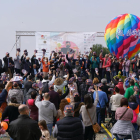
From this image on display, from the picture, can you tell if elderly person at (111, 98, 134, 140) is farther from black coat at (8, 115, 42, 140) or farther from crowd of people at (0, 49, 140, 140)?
black coat at (8, 115, 42, 140)

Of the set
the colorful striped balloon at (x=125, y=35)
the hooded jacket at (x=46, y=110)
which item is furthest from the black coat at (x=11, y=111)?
the colorful striped balloon at (x=125, y=35)

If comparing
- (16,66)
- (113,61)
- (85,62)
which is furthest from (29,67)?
(113,61)

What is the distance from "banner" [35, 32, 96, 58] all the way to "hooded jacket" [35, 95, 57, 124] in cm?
2135

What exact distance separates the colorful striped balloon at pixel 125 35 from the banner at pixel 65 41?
415 cm

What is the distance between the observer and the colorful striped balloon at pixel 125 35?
23.5 m

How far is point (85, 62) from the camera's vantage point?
55.2ft

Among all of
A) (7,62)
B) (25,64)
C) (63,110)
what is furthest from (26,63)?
(63,110)

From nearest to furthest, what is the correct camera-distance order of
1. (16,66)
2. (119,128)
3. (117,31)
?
1. (119,128)
2. (16,66)
3. (117,31)

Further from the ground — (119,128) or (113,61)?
(113,61)

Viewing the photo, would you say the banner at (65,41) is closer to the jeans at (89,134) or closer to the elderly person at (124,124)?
the jeans at (89,134)

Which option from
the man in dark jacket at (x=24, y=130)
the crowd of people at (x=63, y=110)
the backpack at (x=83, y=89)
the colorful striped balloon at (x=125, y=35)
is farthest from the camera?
the colorful striped balloon at (x=125, y=35)

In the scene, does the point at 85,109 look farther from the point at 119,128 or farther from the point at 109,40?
the point at 109,40


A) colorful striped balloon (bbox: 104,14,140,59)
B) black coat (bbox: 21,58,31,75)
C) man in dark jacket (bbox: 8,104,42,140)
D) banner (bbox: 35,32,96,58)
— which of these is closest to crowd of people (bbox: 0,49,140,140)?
man in dark jacket (bbox: 8,104,42,140)

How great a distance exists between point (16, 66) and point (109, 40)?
11.3 metres
